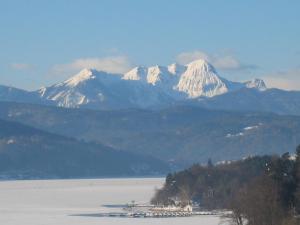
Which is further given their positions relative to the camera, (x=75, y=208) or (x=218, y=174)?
(x=218, y=174)

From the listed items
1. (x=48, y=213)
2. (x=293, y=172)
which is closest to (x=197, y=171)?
(x=48, y=213)

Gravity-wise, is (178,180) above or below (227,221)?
above

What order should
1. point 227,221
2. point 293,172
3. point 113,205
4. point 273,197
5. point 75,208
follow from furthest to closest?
point 113,205 → point 75,208 → point 227,221 → point 293,172 → point 273,197

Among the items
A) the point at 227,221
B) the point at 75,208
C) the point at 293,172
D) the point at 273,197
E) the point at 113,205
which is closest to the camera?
the point at 273,197

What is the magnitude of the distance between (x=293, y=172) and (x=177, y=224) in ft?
44.6

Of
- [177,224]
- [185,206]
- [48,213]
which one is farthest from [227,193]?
[177,224]

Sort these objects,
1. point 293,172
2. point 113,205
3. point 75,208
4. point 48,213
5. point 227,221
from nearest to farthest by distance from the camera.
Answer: point 293,172, point 227,221, point 48,213, point 75,208, point 113,205

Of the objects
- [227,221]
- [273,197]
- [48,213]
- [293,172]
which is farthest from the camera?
[48,213]

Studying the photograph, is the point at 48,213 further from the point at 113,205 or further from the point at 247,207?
the point at 247,207

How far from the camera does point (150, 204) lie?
11394 centimetres

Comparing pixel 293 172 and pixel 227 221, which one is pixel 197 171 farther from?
pixel 293 172

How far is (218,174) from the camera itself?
114812mm

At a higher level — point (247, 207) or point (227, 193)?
point (227, 193)

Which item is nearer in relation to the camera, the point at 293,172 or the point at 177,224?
the point at 293,172
